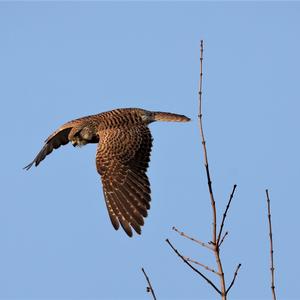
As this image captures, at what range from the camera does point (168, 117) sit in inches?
508

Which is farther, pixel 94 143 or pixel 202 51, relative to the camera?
pixel 94 143

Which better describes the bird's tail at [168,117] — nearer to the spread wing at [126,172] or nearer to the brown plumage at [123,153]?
the brown plumage at [123,153]

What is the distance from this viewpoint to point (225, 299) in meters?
4.34

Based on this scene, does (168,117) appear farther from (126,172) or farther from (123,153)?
(126,172)

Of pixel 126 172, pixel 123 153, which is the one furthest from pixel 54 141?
pixel 126 172

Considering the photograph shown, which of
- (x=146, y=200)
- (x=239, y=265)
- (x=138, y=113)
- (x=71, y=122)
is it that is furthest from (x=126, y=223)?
(x=239, y=265)

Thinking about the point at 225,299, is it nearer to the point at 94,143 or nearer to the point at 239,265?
the point at 239,265

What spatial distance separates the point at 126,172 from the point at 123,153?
18.1 inches

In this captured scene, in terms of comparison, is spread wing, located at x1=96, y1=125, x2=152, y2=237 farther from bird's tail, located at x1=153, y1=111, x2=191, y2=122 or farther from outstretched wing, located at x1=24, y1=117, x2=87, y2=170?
outstretched wing, located at x1=24, y1=117, x2=87, y2=170

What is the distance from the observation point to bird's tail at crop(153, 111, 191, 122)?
12.8 meters

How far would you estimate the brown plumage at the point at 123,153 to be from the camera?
993cm

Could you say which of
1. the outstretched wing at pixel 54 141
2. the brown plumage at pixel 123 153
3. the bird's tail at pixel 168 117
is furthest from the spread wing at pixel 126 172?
the outstretched wing at pixel 54 141

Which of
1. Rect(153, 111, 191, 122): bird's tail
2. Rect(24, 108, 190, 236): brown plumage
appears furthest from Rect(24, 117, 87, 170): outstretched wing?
Rect(153, 111, 191, 122): bird's tail

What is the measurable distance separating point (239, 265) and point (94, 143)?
8581 millimetres
